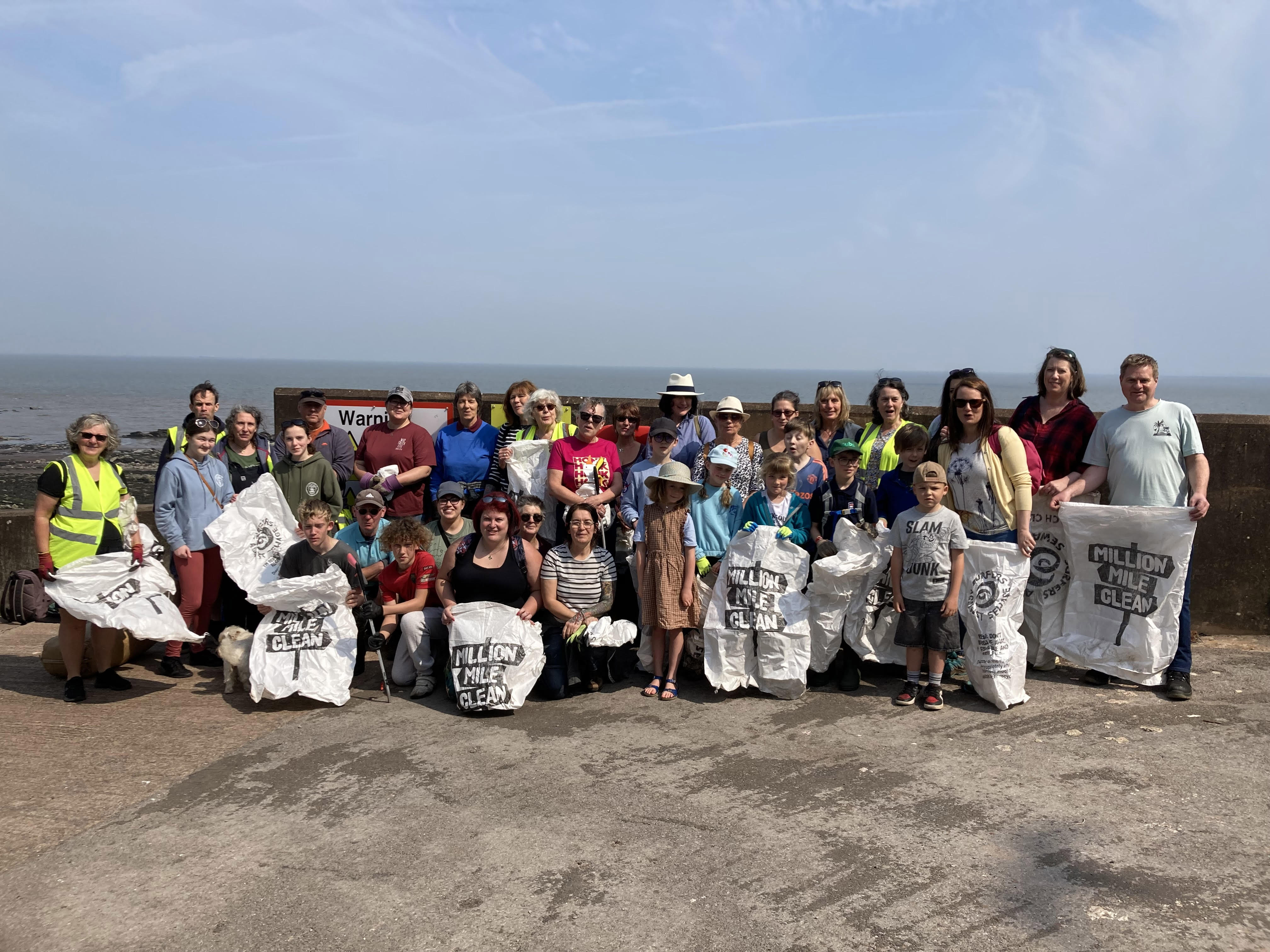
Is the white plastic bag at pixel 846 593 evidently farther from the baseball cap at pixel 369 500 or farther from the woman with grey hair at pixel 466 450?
the baseball cap at pixel 369 500

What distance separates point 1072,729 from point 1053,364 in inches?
86.2

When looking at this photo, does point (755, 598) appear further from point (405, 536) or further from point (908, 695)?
point (405, 536)

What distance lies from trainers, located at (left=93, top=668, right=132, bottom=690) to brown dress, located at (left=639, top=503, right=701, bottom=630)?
328 centimetres

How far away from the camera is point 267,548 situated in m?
6.75

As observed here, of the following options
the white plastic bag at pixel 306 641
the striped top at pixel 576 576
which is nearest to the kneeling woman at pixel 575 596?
the striped top at pixel 576 576

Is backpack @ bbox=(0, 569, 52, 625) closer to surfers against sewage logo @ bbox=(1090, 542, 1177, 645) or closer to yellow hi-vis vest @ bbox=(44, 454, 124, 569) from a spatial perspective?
yellow hi-vis vest @ bbox=(44, 454, 124, 569)

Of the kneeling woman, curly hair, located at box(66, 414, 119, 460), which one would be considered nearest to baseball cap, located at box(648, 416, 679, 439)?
the kneeling woman

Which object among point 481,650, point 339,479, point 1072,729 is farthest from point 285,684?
point 1072,729

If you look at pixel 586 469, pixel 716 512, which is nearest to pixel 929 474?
pixel 716 512

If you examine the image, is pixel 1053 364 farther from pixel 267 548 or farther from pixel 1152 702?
pixel 267 548

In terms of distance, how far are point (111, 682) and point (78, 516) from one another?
41.3 inches

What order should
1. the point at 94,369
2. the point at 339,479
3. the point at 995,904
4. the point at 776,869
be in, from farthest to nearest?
the point at 94,369 < the point at 339,479 < the point at 776,869 < the point at 995,904

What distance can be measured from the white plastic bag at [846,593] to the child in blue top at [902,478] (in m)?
0.17

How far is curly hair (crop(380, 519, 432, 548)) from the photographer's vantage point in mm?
6312
